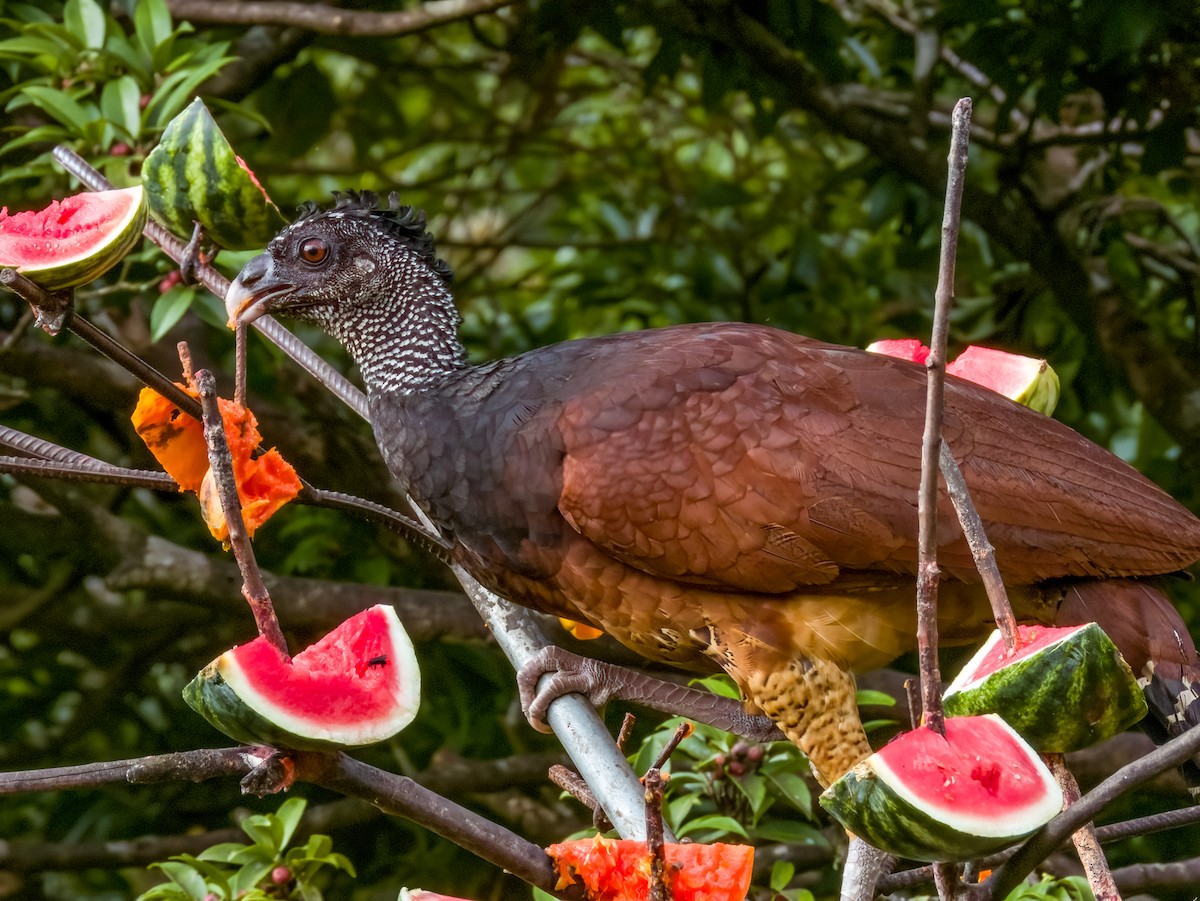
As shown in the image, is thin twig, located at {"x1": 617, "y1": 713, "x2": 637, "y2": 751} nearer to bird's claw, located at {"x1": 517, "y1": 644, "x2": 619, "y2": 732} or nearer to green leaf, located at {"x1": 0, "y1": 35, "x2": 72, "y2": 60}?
bird's claw, located at {"x1": 517, "y1": 644, "x2": 619, "y2": 732}

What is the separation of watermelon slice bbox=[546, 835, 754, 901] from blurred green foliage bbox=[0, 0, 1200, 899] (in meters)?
1.08

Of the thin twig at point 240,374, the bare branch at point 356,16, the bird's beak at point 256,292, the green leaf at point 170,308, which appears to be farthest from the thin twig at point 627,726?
the bare branch at point 356,16

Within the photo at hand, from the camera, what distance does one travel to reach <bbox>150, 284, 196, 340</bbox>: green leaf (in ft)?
8.30

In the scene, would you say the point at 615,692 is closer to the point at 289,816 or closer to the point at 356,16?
the point at 289,816

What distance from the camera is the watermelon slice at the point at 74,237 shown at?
1560 mm

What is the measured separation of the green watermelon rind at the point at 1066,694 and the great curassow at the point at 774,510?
0.86 metres

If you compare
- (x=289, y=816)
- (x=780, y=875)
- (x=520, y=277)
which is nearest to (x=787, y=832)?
(x=780, y=875)

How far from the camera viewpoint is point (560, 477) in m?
2.13

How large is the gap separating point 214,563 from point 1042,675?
2.55 m

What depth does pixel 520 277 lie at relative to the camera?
452 cm

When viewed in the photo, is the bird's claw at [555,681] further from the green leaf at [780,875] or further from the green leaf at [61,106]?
the green leaf at [61,106]

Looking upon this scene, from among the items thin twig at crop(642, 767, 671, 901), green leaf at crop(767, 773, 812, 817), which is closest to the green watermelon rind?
thin twig at crop(642, 767, 671, 901)

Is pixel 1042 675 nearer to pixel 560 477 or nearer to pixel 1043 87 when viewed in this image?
pixel 560 477

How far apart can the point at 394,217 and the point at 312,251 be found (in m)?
0.18
